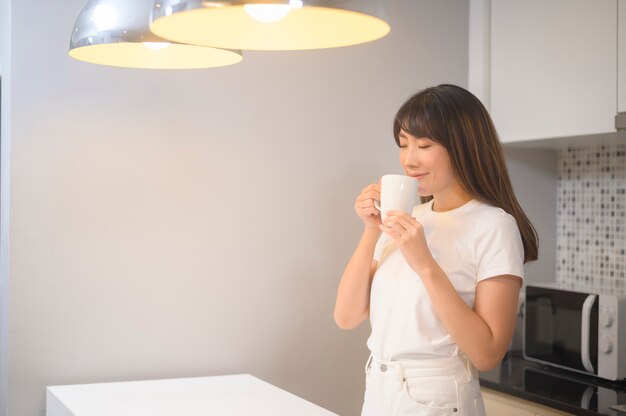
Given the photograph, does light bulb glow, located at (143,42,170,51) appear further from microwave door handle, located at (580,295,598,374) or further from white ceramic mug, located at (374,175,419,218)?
microwave door handle, located at (580,295,598,374)

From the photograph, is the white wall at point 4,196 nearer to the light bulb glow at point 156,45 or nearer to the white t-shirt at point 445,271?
the light bulb glow at point 156,45

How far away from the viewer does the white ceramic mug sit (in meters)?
1.61

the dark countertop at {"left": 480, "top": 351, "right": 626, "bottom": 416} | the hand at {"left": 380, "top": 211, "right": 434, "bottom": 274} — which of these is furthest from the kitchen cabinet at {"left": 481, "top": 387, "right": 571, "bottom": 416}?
the hand at {"left": 380, "top": 211, "right": 434, "bottom": 274}

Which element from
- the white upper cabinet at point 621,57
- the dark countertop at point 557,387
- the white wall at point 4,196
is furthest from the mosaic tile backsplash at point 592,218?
the white wall at point 4,196

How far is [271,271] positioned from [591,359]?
38.5 inches

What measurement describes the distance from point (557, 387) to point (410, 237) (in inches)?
36.1

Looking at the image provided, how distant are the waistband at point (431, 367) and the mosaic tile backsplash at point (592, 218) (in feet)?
3.58

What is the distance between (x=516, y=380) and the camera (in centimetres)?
233

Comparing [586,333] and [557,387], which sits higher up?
[586,333]

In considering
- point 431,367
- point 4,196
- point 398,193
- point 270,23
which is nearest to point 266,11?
point 270,23

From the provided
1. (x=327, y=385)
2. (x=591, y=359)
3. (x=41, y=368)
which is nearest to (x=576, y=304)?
(x=591, y=359)

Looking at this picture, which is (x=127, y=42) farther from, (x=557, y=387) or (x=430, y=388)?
(x=557, y=387)

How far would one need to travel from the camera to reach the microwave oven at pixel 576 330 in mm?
2273

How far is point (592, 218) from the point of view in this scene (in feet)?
9.14
